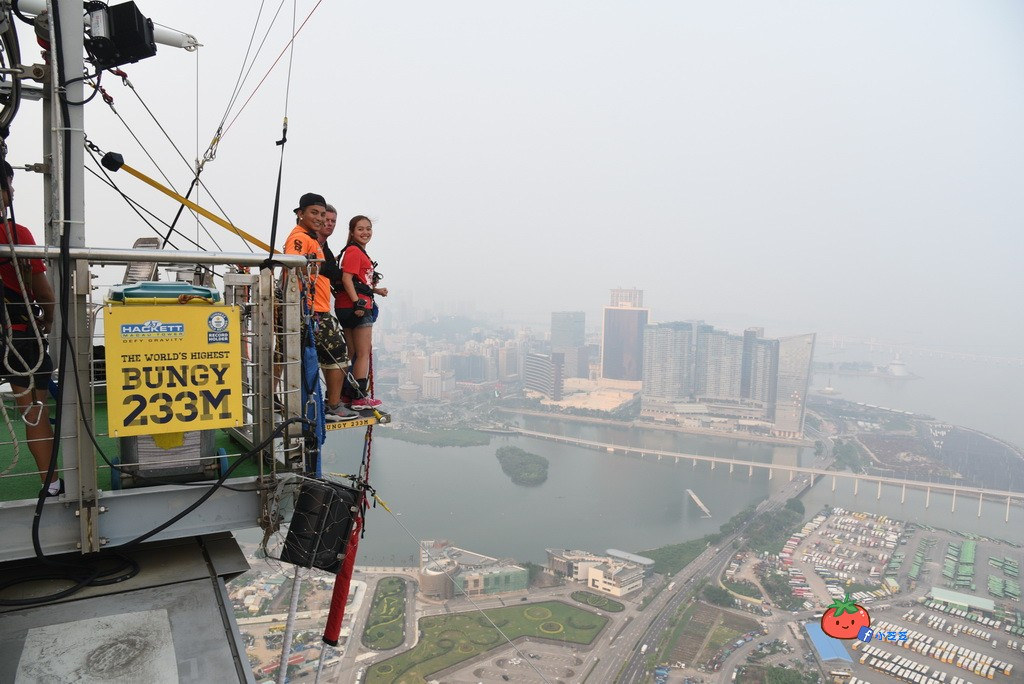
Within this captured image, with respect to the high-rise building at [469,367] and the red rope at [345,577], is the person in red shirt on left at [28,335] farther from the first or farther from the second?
the high-rise building at [469,367]

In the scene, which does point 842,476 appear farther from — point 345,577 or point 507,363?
point 345,577

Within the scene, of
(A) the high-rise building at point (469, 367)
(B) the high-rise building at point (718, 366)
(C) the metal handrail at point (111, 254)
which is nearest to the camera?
(C) the metal handrail at point (111, 254)

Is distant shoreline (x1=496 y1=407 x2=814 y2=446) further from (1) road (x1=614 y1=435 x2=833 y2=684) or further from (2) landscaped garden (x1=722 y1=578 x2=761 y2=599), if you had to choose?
(2) landscaped garden (x1=722 y1=578 x2=761 y2=599)

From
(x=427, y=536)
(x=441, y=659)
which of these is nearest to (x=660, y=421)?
(x=427, y=536)

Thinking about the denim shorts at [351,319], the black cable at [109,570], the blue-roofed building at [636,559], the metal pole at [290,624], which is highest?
the denim shorts at [351,319]

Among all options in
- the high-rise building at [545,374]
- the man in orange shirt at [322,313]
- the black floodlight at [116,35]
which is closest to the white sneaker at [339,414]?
the man in orange shirt at [322,313]

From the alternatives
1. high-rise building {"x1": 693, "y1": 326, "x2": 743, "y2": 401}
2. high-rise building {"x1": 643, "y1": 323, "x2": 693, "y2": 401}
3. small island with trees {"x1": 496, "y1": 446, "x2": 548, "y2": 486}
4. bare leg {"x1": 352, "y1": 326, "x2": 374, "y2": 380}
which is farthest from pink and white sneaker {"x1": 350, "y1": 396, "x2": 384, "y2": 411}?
high-rise building {"x1": 643, "y1": 323, "x2": 693, "y2": 401}
